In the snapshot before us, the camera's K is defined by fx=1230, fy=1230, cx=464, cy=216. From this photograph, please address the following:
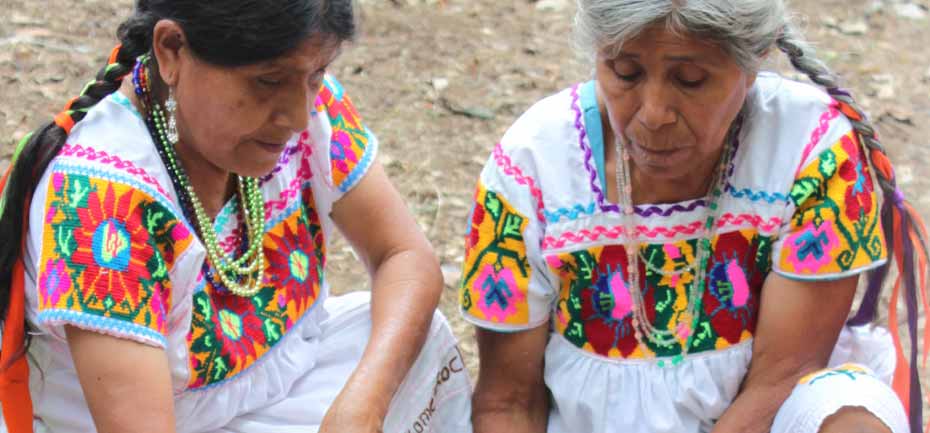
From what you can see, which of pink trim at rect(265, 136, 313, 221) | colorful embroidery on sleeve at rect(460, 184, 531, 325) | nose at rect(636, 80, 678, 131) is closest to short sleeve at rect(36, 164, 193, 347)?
pink trim at rect(265, 136, 313, 221)

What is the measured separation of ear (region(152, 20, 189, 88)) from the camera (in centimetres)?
204

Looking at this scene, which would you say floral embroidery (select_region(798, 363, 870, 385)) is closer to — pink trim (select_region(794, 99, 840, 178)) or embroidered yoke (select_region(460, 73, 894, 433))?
embroidered yoke (select_region(460, 73, 894, 433))

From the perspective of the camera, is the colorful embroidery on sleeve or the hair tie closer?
the colorful embroidery on sleeve

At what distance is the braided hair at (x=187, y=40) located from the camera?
1990 millimetres

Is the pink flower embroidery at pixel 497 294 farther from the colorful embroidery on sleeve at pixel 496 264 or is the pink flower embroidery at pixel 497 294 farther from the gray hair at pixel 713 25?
the gray hair at pixel 713 25

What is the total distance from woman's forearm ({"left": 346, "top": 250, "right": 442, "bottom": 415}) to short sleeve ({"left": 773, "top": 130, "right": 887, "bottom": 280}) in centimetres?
71

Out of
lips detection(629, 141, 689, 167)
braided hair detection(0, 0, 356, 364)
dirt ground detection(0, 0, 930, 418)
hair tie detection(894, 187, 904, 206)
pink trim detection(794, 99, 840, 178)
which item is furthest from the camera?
dirt ground detection(0, 0, 930, 418)

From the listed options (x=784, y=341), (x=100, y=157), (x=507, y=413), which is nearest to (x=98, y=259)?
(x=100, y=157)

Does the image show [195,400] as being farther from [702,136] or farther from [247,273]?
[702,136]

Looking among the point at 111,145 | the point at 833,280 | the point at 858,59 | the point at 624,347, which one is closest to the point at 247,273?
the point at 111,145

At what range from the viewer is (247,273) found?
7.78 feet

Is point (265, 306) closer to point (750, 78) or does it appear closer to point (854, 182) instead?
point (750, 78)

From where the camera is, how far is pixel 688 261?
2.41 m

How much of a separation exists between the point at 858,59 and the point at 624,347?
3301mm
